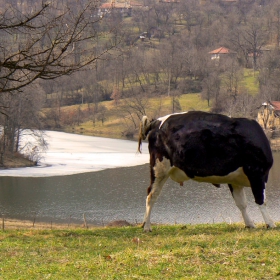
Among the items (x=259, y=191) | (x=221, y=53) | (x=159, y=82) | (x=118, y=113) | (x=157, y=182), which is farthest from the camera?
(x=221, y=53)

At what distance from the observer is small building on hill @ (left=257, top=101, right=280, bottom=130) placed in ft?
227

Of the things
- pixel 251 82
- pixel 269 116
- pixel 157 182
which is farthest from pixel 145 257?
pixel 251 82

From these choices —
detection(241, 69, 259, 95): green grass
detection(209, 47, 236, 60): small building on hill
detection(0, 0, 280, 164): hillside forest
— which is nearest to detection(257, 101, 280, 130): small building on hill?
detection(0, 0, 280, 164): hillside forest

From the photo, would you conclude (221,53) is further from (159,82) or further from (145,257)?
(145,257)

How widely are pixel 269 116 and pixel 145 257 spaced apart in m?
66.0

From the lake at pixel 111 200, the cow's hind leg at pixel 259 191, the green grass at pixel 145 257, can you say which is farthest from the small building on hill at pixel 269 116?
the green grass at pixel 145 257

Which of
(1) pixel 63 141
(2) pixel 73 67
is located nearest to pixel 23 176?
(1) pixel 63 141

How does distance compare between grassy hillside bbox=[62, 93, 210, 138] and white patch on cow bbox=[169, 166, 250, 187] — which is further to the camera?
grassy hillside bbox=[62, 93, 210, 138]

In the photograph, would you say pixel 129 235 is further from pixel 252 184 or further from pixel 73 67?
pixel 73 67

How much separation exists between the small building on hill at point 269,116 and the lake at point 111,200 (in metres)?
28.0

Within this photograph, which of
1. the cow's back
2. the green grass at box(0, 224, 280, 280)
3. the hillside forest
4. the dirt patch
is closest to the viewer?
the green grass at box(0, 224, 280, 280)

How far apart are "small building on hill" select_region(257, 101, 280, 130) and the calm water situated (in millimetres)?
28509

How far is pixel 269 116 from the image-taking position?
70750 mm

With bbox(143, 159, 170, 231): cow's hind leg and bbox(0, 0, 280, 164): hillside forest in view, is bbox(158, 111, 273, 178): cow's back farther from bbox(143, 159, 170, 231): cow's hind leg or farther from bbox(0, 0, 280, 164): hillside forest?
bbox(0, 0, 280, 164): hillside forest
